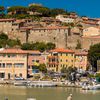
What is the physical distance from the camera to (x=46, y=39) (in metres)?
63.3

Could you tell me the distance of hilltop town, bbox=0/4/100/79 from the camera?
5431cm

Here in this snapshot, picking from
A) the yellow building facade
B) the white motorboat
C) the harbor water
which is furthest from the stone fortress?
the harbor water

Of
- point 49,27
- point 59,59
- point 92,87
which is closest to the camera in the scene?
point 92,87

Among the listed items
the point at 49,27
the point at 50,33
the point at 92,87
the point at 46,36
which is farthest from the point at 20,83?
the point at 49,27

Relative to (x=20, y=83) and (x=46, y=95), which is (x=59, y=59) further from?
(x=46, y=95)

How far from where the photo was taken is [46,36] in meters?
63.6

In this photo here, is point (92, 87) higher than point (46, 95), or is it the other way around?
point (92, 87)

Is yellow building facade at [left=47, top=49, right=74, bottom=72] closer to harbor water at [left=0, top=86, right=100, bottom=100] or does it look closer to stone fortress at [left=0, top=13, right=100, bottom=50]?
stone fortress at [left=0, top=13, right=100, bottom=50]

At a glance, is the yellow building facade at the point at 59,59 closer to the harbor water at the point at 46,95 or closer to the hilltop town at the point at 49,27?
the hilltop town at the point at 49,27

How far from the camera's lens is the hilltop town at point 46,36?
54.3 meters

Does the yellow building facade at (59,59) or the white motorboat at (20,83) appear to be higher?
the yellow building facade at (59,59)

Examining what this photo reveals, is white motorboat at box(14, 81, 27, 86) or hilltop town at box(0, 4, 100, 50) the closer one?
white motorboat at box(14, 81, 27, 86)

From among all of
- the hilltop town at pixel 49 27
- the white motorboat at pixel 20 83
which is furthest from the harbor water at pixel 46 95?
the hilltop town at pixel 49 27

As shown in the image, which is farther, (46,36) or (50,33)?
(46,36)
